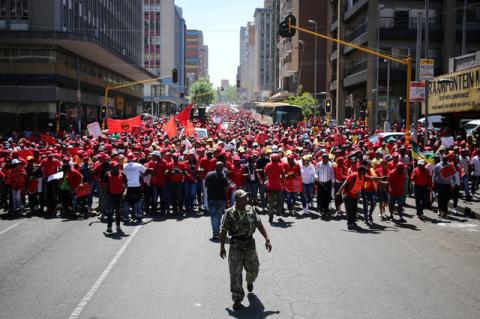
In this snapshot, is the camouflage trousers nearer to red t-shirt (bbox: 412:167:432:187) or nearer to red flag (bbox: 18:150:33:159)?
red t-shirt (bbox: 412:167:432:187)

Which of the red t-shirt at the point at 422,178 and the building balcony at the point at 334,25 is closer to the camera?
the red t-shirt at the point at 422,178

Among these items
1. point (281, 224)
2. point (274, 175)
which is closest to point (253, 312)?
point (281, 224)

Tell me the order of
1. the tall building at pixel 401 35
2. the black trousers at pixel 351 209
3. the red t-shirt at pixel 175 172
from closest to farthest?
the black trousers at pixel 351 209 → the red t-shirt at pixel 175 172 → the tall building at pixel 401 35

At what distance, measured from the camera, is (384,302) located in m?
8.13

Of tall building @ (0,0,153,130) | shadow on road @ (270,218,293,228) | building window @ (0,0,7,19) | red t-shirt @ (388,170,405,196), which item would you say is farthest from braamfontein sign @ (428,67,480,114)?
building window @ (0,0,7,19)

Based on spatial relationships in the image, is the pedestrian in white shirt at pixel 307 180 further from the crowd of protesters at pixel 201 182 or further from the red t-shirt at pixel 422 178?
the red t-shirt at pixel 422 178

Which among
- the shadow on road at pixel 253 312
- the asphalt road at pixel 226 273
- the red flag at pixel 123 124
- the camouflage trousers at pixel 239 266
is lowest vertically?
the shadow on road at pixel 253 312

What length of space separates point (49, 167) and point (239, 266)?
9.73 meters

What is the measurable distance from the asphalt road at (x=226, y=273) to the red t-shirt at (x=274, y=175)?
1.35 metres

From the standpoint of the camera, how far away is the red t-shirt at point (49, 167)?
53.6ft

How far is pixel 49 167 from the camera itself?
643 inches

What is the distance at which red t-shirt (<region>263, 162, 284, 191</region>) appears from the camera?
15227 mm

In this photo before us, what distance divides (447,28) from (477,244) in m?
42.4

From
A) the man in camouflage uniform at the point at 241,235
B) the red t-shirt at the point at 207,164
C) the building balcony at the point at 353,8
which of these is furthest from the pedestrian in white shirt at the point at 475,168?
the building balcony at the point at 353,8
